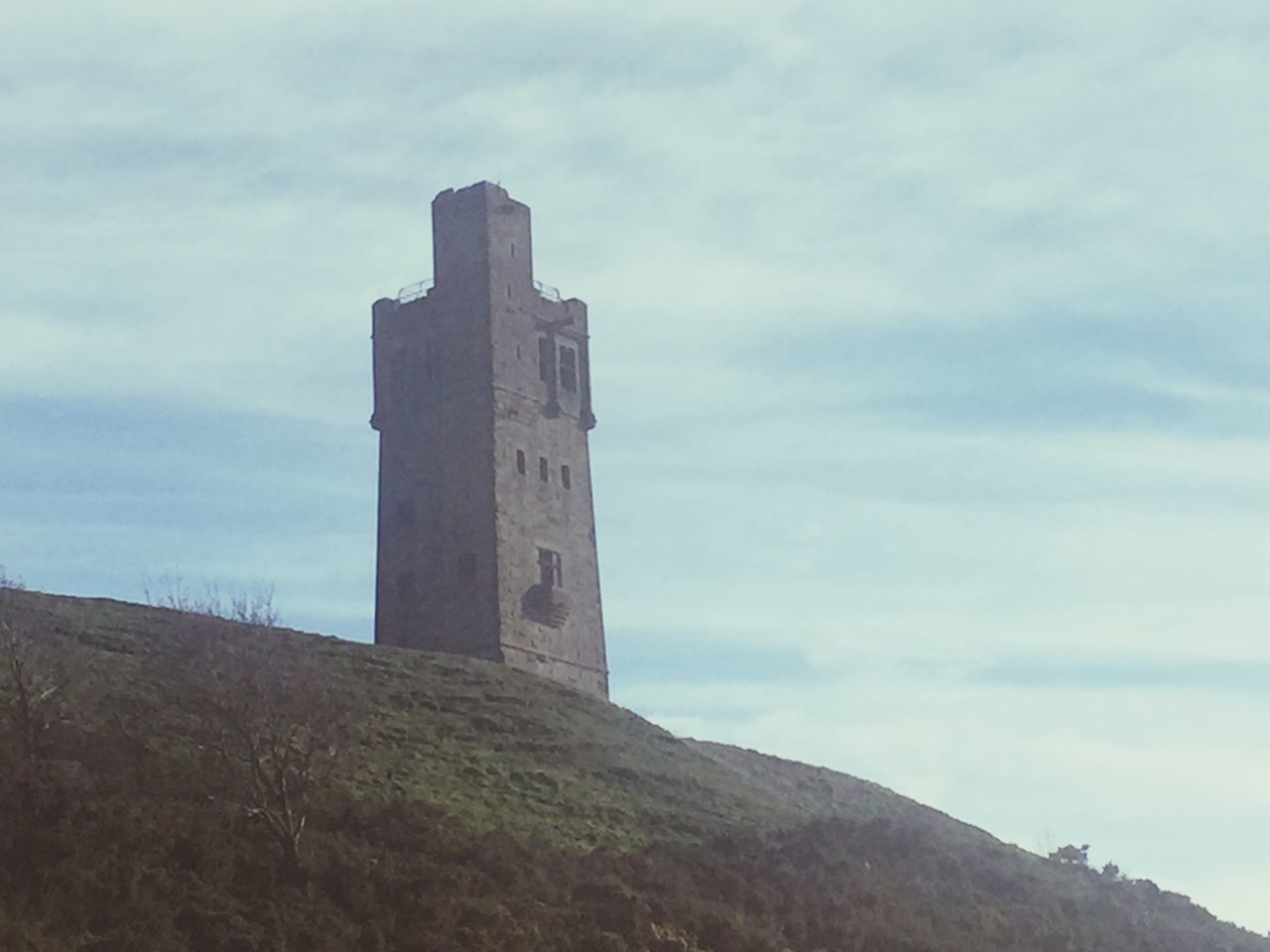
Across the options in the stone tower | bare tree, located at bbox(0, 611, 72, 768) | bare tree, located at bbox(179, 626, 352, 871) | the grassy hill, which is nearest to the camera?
the grassy hill

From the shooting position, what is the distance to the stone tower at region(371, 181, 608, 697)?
5756 cm

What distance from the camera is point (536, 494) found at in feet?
196

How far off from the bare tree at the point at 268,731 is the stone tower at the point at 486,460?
1581 cm

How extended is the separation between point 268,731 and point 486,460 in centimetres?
2394

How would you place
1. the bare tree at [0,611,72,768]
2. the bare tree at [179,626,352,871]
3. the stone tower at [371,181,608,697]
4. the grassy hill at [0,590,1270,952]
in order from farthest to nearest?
the stone tower at [371,181,608,697]
the bare tree at [0,611,72,768]
the bare tree at [179,626,352,871]
the grassy hill at [0,590,1270,952]

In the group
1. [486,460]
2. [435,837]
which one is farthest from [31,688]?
[486,460]

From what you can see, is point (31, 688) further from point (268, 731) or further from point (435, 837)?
point (435, 837)

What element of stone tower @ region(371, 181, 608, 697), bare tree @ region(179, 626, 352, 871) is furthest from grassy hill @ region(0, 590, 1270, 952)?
stone tower @ region(371, 181, 608, 697)

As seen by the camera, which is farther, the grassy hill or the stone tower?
the stone tower

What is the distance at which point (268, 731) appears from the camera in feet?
115

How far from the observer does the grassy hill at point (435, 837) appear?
30344 millimetres

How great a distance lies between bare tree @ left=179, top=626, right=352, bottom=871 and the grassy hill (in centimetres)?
13

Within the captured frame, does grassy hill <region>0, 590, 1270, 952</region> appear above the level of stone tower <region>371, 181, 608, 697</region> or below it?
below

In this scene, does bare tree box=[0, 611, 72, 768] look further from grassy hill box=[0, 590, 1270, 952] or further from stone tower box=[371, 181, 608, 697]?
stone tower box=[371, 181, 608, 697]
